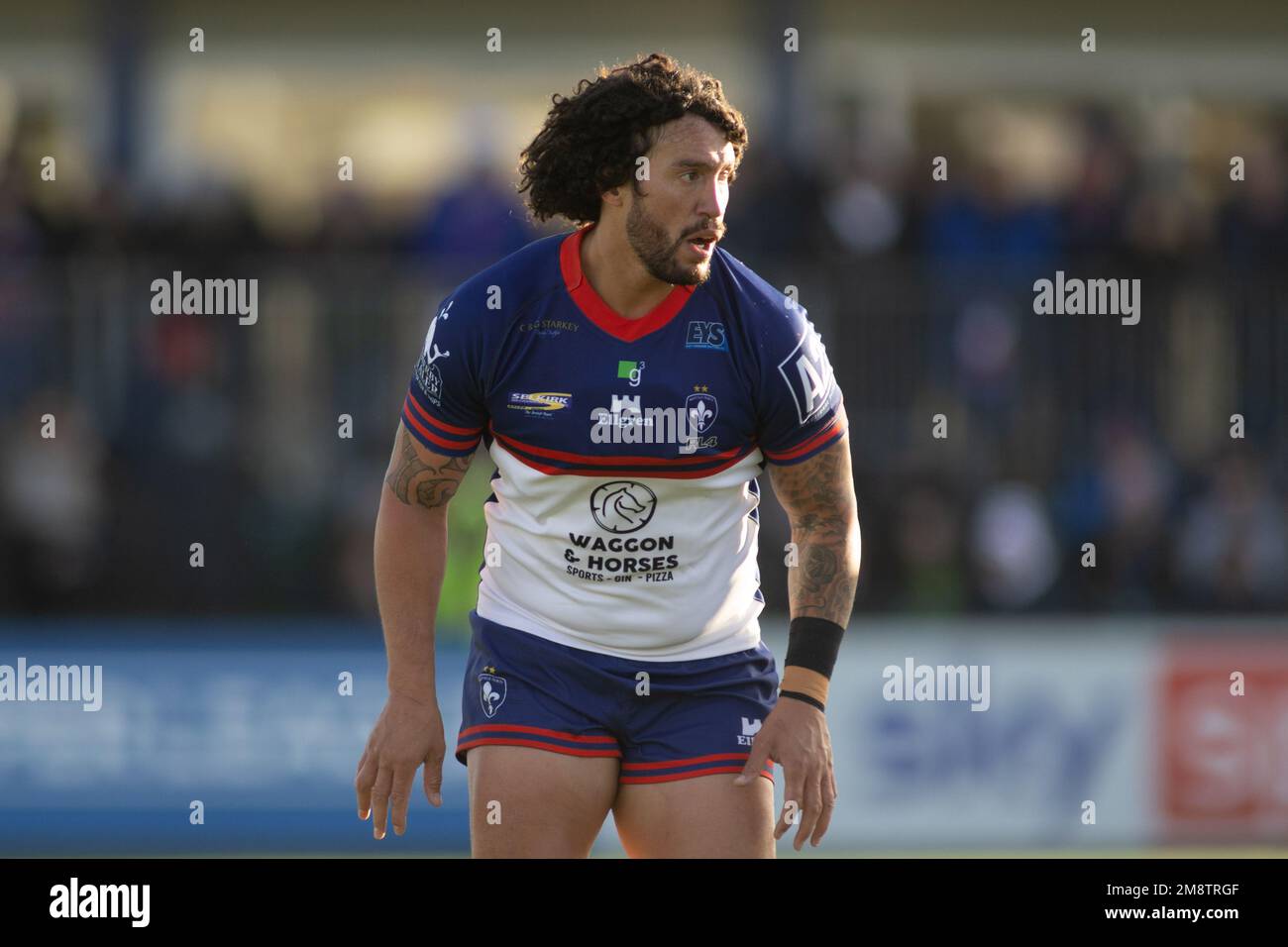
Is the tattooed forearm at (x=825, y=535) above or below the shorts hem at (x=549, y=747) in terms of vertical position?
above

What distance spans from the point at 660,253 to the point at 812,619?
45.5 inches

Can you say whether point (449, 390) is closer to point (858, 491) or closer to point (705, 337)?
point (705, 337)

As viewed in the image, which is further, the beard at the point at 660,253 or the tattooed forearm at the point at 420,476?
the tattooed forearm at the point at 420,476

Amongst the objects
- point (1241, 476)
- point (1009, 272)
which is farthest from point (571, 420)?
point (1241, 476)

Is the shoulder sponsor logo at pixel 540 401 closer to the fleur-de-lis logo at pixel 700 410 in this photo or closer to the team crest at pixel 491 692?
the fleur-de-lis logo at pixel 700 410

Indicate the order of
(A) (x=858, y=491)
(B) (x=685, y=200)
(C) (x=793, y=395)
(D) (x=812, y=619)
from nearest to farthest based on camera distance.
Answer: (B) (x=685, y=200) → (C) (x=793, y=395) → (D) (x=812, y=619) → (A) (x=858, y=491)

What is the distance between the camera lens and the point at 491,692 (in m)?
5.47

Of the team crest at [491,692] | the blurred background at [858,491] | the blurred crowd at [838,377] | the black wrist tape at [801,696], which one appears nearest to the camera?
the black wrist tape at [801,696]

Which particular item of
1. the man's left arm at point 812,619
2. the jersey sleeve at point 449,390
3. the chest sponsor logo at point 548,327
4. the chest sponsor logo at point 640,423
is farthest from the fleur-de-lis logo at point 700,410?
the jersey sleeve at point 449,390

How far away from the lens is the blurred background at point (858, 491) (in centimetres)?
1174

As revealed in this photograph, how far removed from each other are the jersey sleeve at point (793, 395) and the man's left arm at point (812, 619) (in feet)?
0.16

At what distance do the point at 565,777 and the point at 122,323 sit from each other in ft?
26.0

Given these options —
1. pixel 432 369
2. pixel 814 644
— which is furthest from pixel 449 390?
pixel 814 644

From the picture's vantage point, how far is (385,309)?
41.1 ft
